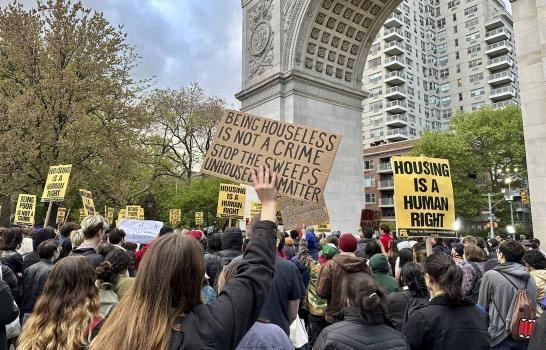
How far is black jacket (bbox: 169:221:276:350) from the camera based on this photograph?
5.49 feet

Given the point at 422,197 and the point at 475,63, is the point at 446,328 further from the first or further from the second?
the point at 475,63

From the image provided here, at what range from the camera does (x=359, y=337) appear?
2.55 metres

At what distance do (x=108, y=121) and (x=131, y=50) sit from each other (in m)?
4.11

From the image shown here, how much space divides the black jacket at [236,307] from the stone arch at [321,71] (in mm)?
18039

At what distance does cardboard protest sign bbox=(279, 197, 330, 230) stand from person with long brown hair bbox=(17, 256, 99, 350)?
106 inches

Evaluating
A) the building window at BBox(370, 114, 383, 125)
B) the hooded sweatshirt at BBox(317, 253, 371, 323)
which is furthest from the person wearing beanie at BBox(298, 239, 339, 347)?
the building window at BBox(370, 114, 383, 125)

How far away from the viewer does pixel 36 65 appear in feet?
69.2

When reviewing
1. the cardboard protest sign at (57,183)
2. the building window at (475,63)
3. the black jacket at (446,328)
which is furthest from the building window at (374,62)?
the black jacket at (446,328)

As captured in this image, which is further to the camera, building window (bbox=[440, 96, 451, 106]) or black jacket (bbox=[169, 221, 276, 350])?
building window (bbox=[440, 96, 451, 106])

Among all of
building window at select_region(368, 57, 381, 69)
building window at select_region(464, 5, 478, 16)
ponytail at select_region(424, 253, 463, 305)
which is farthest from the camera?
building window at select_region(368, 57, 381, 69)

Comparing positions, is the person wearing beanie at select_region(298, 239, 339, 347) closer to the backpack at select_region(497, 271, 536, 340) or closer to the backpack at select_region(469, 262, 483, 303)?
the backpack at select_region(469, 262, 483, 303)

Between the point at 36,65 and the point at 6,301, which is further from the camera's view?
the point at 36,65

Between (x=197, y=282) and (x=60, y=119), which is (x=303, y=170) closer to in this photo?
(x=197, y=282)

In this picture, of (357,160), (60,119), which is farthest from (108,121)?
(357,160)
